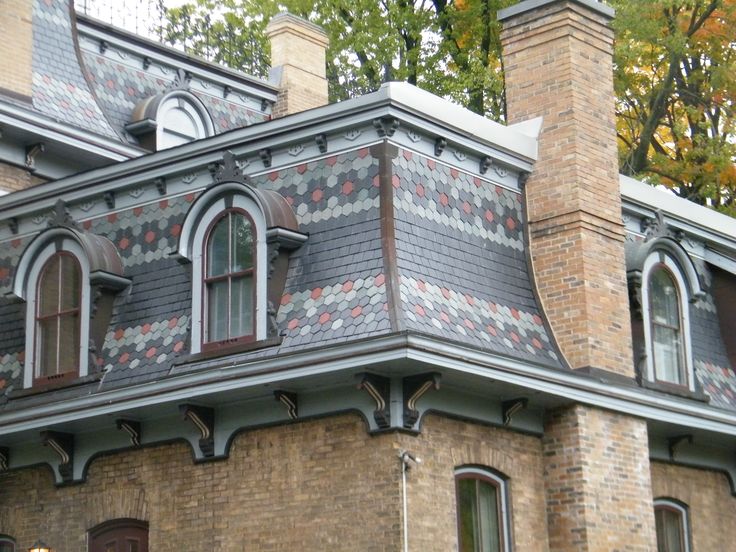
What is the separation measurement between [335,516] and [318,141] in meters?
4.25

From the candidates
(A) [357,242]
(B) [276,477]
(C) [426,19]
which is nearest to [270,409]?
(B) [276,477]

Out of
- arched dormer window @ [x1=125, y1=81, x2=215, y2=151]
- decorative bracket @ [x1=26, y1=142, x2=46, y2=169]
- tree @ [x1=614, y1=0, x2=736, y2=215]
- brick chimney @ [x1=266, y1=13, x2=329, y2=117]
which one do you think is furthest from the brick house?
tree @ [x1=614, y1=0, x2=736, y2=215]

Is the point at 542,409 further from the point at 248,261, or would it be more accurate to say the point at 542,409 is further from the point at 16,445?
the point at 16,445

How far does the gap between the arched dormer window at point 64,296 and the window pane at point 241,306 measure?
185cm

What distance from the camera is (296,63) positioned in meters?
28.3

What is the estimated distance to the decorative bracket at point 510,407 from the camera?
16656 mm

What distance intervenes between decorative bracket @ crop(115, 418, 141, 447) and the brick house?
3 centimetres

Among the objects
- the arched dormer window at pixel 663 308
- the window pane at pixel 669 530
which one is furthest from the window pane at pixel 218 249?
the window pane at pixel 669 530

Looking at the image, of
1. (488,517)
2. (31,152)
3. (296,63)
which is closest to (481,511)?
(488,517)

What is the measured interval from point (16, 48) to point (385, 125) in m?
8.14

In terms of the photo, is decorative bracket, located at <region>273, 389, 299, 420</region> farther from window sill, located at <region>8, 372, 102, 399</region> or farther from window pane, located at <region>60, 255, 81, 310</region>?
window pane, located at <region>60, 255, 81, 310</region>

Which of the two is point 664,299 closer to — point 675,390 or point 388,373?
point 675,390

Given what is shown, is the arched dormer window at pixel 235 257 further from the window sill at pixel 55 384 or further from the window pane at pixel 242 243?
the window sill at pixel 55 384

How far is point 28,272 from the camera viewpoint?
18562mm
